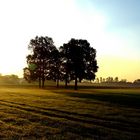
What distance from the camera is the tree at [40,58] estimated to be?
125125 mm

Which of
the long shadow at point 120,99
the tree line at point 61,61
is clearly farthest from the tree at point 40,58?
the long shadow at point 120,99

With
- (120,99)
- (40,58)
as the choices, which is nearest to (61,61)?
(40,58)

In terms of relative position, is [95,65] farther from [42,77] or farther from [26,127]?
[26,127]

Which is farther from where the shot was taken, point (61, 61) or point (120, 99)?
point (61, 61)

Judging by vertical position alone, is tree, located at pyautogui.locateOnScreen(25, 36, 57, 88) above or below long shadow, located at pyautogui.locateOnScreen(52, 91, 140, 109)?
above

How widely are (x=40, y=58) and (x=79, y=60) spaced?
56.5 ft

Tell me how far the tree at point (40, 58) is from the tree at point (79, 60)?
26.9ft

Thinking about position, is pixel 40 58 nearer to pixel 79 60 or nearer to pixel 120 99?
pixel 79 60

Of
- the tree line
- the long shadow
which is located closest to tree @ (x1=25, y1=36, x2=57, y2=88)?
the tree line

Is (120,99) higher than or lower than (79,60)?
lower

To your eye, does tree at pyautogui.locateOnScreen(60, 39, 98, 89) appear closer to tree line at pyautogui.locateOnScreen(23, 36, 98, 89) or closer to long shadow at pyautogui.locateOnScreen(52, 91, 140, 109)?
tree line at pyautogui.locateOnScreen(23, 36, 98, 89)

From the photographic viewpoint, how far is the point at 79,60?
118m

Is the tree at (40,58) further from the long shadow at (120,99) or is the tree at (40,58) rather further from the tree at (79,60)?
the long shadow at (120,99)

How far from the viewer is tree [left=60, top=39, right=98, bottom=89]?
11819cm
